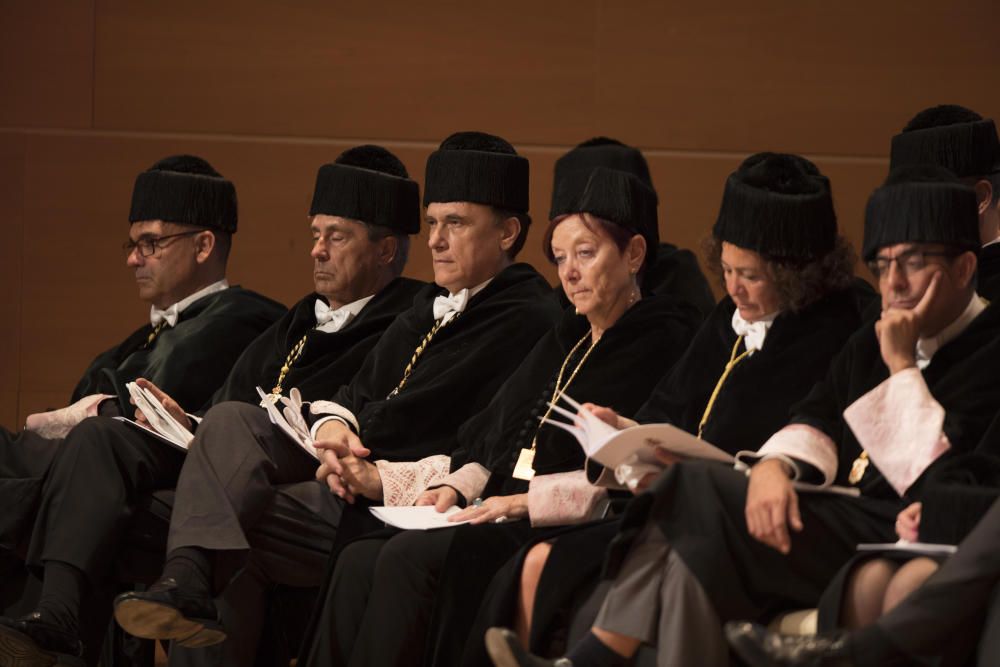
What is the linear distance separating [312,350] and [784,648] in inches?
105

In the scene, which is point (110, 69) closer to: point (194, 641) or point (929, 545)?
point (194, 641)

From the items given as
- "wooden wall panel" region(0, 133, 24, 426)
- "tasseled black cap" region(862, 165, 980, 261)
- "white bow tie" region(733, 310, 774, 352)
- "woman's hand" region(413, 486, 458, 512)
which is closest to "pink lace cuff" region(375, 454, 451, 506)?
"woman's hand" region(413, 486, 458, 512)

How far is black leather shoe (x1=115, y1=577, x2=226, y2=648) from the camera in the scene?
3703mm

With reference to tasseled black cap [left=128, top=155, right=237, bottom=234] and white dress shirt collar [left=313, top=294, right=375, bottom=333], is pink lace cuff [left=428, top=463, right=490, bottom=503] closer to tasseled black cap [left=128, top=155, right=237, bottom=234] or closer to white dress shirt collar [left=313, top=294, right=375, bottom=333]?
white dress shirt collar [left=313, top=294, right=375, bottom=333]

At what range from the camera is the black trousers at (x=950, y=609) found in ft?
8.94

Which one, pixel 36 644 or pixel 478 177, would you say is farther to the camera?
pixel 478 177

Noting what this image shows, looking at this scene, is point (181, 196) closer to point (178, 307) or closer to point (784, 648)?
point (178, 307)

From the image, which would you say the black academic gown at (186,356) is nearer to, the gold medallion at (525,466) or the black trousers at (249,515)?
the black trousers at (249,515)

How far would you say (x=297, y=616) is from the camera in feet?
14.6

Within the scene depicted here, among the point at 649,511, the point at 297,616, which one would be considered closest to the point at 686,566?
the point at 649,511

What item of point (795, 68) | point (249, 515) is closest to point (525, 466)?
point (249, 515)

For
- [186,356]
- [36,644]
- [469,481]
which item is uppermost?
[186,356]

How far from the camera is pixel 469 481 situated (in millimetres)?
4172

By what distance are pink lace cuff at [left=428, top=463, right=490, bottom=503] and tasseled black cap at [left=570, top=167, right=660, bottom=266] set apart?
733 mm
